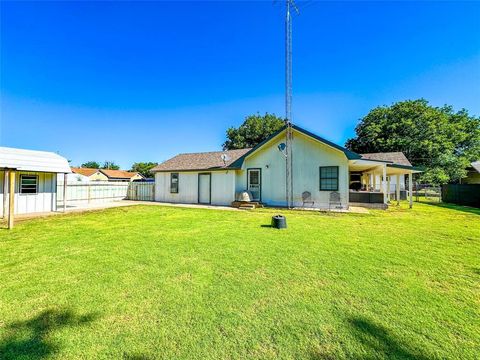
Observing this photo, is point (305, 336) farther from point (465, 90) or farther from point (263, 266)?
point (465, 90)

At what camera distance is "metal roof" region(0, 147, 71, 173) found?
32.9ft

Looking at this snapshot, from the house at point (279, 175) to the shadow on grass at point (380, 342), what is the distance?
10.9 m

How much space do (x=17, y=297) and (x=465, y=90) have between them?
112ft

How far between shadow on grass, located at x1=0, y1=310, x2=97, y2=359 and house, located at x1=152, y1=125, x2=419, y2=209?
12375 millimetres

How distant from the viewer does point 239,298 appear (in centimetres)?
318

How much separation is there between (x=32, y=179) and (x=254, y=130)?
29.4 meters

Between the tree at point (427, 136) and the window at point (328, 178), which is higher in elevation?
the tree at point (427, 136)

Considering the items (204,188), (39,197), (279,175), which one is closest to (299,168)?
(279,175)

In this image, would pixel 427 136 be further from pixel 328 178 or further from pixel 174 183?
pixel 174 183

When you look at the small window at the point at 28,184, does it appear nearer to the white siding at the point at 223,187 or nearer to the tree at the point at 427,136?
the white siding at the point at 223,187

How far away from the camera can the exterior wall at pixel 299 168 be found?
12.9 m

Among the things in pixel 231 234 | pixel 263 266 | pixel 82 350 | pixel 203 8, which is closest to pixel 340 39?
pixel 203 8

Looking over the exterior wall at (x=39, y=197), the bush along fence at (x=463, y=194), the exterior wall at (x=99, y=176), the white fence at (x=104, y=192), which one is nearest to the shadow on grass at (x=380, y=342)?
the exterior wall at (x=39, y=197)

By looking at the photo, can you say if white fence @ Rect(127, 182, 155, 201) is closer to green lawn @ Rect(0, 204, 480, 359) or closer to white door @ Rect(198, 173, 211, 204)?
white door @ Rect(198, 173, 211, 204)
